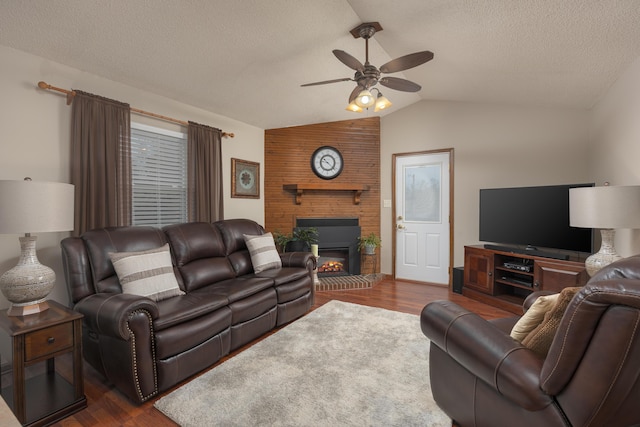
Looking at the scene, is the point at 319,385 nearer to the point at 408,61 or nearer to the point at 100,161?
the point at 408,61

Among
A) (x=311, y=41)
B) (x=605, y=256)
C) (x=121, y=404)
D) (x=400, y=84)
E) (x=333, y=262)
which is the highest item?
(x=311, y=41)

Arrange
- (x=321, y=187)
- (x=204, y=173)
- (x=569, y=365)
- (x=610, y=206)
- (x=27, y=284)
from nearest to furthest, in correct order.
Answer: (x=569, y=365), (x=27, y=284), (x=610, y=206), (x=204, y=173), (x=321, y=187)

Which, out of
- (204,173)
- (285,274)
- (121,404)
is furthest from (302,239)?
(121,404)

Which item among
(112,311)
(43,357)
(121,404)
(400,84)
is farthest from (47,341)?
(400,84)

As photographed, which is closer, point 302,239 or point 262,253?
point 262,253

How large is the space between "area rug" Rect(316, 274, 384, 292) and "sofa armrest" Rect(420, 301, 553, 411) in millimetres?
2858

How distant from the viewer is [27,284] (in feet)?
6.00

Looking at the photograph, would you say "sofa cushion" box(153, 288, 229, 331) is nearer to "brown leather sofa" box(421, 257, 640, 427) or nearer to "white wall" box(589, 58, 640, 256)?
"brown leather sofa" box(421, 257, 640, 427)

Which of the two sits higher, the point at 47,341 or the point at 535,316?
the point at 535,316

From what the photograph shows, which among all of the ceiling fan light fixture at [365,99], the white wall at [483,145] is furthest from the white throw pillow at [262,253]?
the white wall at [483,145]

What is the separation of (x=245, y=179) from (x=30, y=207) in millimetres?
2904

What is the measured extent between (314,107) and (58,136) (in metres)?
2.96

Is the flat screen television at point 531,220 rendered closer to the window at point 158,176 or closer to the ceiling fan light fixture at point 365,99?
the ceiling fan light fixture at point 365,99

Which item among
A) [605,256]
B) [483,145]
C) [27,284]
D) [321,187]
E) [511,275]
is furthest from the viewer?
[321,187]
